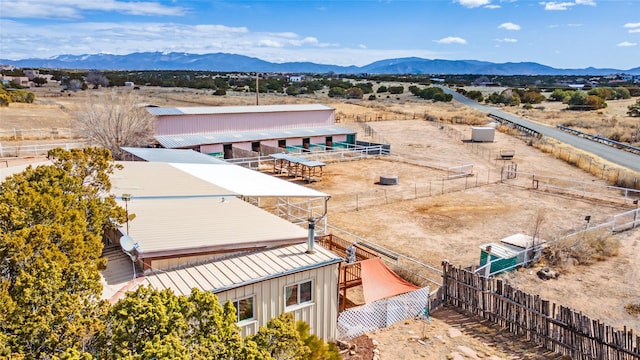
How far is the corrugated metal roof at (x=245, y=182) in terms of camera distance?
48.4 feet

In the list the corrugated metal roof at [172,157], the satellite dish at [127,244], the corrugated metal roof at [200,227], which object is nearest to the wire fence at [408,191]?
the corrugated metal roof at [172,157]

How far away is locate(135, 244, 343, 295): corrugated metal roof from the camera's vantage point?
30.3ft

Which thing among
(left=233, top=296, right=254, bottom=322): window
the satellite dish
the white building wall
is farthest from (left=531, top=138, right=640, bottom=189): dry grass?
the satellite dish

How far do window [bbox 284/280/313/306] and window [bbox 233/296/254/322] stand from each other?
0.82 m

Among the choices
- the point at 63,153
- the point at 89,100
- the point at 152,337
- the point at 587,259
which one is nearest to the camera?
the point at 152,337

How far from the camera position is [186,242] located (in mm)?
10102

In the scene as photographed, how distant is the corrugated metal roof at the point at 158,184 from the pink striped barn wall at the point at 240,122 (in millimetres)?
18872

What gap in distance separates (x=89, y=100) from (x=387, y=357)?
30.4 m

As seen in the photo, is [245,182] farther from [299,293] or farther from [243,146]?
[243,146]

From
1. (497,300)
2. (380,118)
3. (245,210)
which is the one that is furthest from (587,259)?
(380,118)

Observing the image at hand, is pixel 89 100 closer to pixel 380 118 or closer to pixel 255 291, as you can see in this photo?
pixel 255 291

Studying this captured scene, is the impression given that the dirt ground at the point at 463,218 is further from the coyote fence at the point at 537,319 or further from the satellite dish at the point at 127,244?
the satellite dish at the point at 127,244

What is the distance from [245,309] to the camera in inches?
380

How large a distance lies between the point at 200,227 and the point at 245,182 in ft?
18.1
